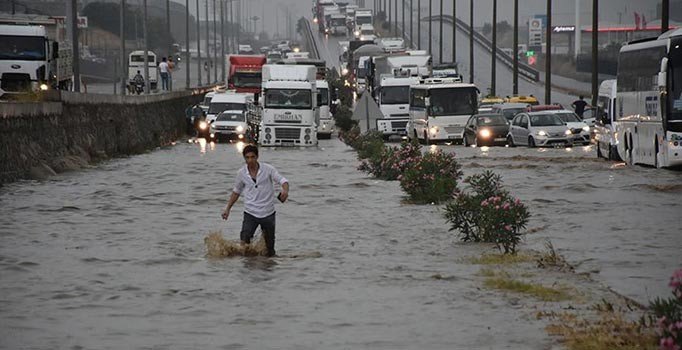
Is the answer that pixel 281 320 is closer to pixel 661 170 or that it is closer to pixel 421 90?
pixel 661 170

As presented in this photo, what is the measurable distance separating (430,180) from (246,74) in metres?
55.2

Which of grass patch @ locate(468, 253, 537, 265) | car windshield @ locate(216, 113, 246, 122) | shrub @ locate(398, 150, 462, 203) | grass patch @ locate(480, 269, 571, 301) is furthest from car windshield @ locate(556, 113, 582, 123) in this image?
grass patch @ locate(480, 269, 571, 301)

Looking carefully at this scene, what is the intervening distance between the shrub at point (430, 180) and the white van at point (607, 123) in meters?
11.8

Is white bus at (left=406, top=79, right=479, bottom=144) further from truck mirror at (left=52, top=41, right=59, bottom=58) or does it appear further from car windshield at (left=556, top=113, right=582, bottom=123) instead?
truck mirror at (left=52, top=41, right=59, bottom=58)

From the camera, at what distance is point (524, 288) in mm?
17594

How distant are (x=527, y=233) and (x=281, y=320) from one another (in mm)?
9842

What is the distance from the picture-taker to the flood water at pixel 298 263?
48.3 ft

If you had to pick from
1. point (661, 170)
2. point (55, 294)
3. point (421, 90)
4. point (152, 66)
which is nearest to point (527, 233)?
point (55, 294)

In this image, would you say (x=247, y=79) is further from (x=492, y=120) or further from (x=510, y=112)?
(x=492, y=120)

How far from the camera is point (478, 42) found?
178m

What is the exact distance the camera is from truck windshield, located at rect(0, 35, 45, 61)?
5347 centimetres

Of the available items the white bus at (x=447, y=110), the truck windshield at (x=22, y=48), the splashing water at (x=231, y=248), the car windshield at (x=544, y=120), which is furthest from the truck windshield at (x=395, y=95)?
the splashing water at (x=231, y=248)

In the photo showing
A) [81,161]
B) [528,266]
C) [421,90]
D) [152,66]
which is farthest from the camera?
[152,66]

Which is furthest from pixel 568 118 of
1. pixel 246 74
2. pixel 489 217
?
pixel 489 217
